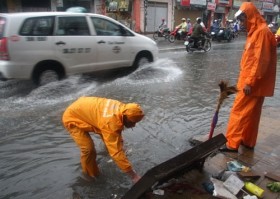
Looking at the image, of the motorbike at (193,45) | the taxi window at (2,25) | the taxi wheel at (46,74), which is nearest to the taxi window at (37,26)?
the taxi window at (2,25)

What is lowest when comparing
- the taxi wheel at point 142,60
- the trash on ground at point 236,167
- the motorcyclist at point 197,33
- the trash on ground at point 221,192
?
the trash on ground at point 221,192

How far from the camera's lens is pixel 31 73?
23.6 ft

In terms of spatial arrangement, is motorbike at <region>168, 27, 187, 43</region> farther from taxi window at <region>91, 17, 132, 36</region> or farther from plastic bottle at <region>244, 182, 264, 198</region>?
plastic bottle at <region>244, 182, 264, 198</region>

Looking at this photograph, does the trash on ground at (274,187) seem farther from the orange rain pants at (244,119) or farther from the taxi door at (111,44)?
the taxi door at (111,44)

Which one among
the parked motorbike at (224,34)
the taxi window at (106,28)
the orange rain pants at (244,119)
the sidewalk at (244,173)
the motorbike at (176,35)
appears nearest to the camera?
the sidewalk at (244,173)

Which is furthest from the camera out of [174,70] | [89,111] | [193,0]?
[193,0]

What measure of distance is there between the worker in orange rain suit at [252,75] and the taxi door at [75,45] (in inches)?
176

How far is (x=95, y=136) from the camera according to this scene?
507 centimetres

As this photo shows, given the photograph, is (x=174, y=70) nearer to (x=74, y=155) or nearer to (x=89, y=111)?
(x=74, y=155)

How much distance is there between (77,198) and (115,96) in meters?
3.94

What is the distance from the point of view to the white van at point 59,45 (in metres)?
6.89

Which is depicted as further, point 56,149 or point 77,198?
point 56,149

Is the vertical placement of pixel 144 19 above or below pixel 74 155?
above

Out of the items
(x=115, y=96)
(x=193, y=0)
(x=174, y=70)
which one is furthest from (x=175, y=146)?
(x=193, y=0)
